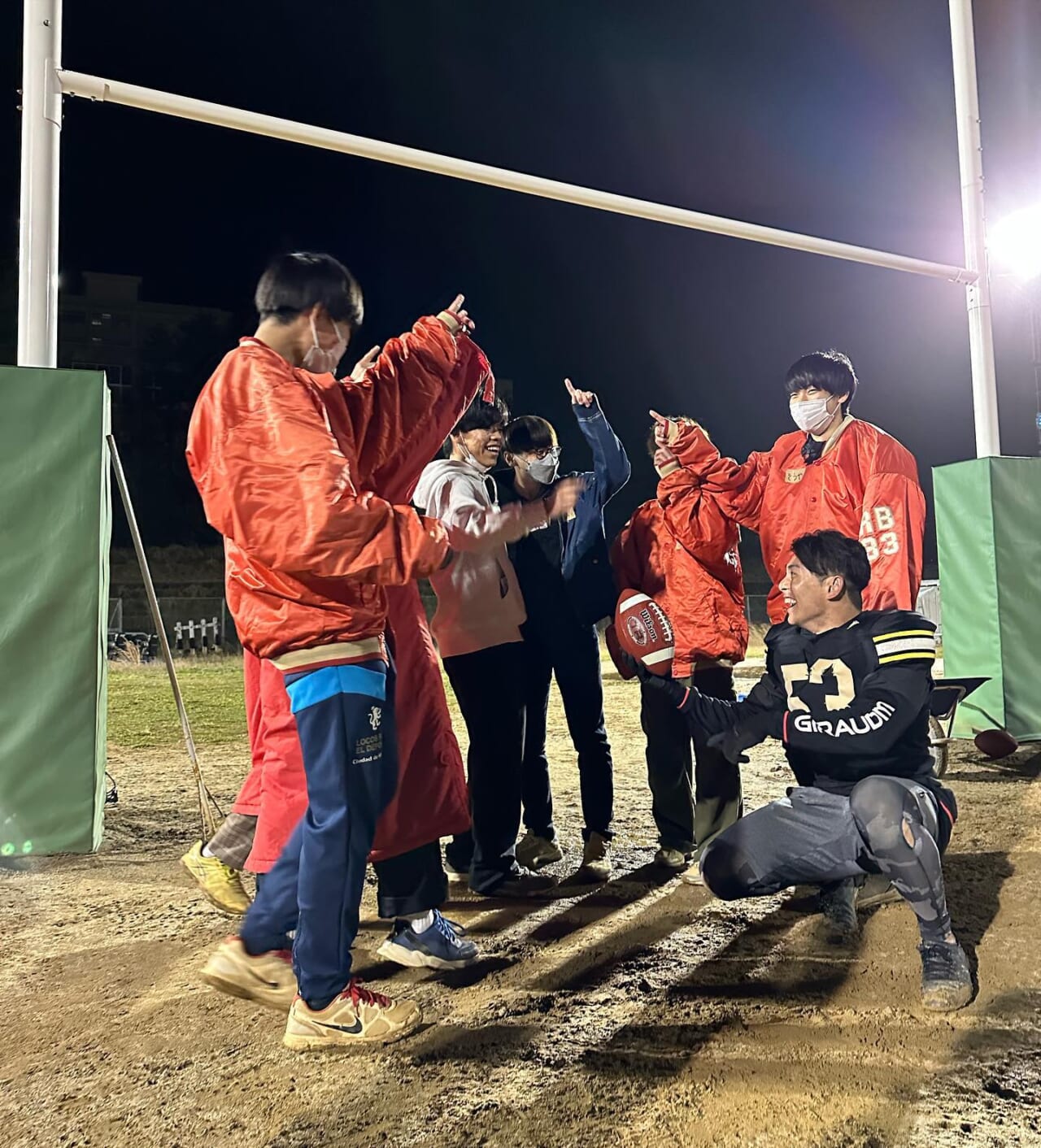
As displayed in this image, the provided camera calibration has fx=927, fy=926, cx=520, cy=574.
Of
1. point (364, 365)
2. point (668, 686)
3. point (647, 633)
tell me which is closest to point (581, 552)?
point (647, 633)

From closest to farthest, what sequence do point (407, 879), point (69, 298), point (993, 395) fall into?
1. point (407, 879)
2. point (993, 395)
3. point (69, 298)

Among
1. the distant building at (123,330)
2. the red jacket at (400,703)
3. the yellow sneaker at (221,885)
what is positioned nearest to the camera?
the red jacket at (400,703)

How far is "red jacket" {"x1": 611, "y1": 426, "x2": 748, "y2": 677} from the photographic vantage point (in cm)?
315

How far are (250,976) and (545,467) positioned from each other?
6.07 ft

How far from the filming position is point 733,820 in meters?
3.09

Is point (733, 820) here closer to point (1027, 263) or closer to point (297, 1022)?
point (297, 1022)

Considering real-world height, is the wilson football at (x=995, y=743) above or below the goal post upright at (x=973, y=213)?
below

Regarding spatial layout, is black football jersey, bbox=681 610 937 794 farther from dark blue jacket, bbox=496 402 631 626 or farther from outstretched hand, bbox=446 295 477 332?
outstretched hand, bbox=446 295 477 332

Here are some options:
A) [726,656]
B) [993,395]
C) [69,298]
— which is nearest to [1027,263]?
[993,395]

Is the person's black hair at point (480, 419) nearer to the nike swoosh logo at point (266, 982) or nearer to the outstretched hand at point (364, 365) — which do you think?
the outstretched hand at point (364, 365)

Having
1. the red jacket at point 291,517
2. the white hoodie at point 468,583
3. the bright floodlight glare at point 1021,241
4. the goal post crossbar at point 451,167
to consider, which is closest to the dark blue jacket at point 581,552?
the white hoodie at point 468,583

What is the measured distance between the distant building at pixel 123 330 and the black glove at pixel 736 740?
1789 centimetres

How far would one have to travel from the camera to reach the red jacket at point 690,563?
3148 mm

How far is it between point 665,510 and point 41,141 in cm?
244
